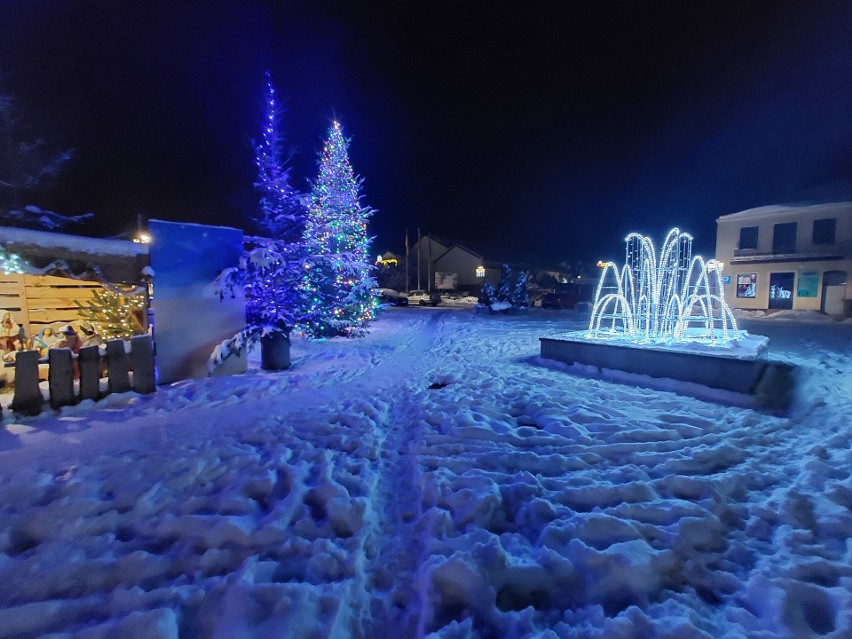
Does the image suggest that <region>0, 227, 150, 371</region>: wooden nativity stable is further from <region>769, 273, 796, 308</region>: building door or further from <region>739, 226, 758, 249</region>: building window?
<region>739, 226, 758, 249</region>: building window

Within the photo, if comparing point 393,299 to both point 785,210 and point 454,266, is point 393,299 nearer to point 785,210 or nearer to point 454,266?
point 454,266

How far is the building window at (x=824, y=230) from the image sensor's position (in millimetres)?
21500

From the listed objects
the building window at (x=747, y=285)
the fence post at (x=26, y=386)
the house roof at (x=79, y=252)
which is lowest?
the fence post at (x=26, y=386)

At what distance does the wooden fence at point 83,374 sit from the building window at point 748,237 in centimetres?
3123

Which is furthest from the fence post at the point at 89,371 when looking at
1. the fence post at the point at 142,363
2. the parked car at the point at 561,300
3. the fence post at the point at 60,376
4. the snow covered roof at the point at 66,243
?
the parked car at the point at 561,300

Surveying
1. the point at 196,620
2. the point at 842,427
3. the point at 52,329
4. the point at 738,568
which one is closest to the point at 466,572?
the point at 196,620

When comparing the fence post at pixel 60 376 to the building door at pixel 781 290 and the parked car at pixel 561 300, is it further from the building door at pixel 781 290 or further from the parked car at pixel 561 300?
the building door at pixel 781 290

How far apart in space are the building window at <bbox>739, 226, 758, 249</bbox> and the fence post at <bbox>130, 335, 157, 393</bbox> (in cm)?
3115

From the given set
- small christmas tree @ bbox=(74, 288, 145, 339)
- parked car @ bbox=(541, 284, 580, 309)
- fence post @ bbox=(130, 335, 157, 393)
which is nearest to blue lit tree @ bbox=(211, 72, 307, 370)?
fence post @ bbox=(130, 335, 157, 393)

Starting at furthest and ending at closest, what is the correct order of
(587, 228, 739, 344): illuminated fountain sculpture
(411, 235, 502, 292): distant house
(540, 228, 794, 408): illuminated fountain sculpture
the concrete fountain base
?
(411, 235, 502, 292): distant house, (587, 228, 739, 344): illuminated fountain sculpture, (540, 228, 794, 408): illuminated fountain sculpture, the concrete fountain base

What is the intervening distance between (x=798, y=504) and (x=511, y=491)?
8.11 feet

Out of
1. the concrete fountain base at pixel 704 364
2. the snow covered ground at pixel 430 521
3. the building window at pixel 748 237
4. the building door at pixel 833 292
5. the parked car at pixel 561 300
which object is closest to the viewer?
the snow covered ground at pixel 430 521

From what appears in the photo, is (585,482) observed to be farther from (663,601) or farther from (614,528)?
(663,601)

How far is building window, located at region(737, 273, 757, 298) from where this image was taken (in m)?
24.0
